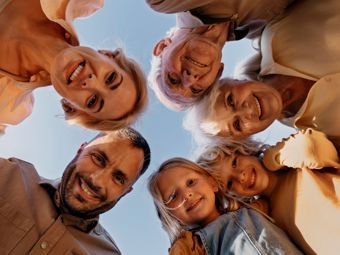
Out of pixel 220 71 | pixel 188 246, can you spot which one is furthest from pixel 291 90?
pixel 188 246

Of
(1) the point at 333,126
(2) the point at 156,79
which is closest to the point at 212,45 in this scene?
(2) the point at 156,79

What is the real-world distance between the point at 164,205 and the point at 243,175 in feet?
1.06

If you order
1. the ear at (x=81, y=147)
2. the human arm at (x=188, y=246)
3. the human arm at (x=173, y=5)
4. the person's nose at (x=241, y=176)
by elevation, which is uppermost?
the human arm at (x=173, y=5)

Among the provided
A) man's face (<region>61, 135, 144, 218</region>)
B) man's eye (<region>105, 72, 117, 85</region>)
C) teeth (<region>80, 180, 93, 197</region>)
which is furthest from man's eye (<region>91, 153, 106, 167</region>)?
man's eye (<region>105, 72, 117, 85</region>)

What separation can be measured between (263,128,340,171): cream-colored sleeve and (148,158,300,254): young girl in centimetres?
22

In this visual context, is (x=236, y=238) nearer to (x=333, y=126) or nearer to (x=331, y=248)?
(x=331, y=248)

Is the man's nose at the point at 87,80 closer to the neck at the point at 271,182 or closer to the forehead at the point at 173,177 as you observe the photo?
the forehead at the point at 173,177

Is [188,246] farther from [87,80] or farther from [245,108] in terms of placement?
[87,80]

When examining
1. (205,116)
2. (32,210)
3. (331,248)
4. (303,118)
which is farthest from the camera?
(205,116)

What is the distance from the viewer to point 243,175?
5.16 ft

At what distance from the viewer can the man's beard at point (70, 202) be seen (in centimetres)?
159

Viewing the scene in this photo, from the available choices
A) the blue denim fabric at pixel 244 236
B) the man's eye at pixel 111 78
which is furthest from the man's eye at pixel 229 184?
the man's eye at pixel 111 78

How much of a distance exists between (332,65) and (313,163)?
1.50 feet

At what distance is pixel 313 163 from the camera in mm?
1321
